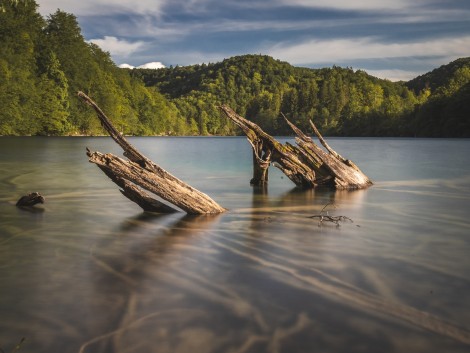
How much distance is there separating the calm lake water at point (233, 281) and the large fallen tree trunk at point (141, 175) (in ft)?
1.45

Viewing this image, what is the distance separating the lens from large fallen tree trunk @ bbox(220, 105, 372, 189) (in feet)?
49.0

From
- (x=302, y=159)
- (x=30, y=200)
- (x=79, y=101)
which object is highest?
(x=79, y=101)

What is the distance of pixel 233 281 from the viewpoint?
5.83 metres

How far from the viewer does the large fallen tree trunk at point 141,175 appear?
9.20 meters

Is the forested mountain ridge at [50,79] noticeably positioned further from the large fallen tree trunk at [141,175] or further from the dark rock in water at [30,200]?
the large fallen tree trunk at [141,175]

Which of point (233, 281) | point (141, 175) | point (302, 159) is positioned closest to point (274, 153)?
point (302, 159)

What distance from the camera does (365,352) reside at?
400cm

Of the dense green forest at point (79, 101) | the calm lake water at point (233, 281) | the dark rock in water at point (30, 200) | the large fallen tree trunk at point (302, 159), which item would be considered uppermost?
the dense green forest at point (79, 101)

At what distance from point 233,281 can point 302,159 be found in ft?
34.0

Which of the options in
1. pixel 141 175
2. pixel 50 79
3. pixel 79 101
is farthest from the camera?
pixel 79 101

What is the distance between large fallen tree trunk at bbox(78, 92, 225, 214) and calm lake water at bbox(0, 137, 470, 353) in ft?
1.45

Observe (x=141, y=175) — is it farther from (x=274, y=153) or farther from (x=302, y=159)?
(x=302, y=159)

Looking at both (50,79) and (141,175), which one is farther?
(50,79)

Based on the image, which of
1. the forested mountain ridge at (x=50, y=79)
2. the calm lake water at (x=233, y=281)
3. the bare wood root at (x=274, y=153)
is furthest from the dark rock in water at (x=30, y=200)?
the forested mountain ridge at (x=50, y=79)
